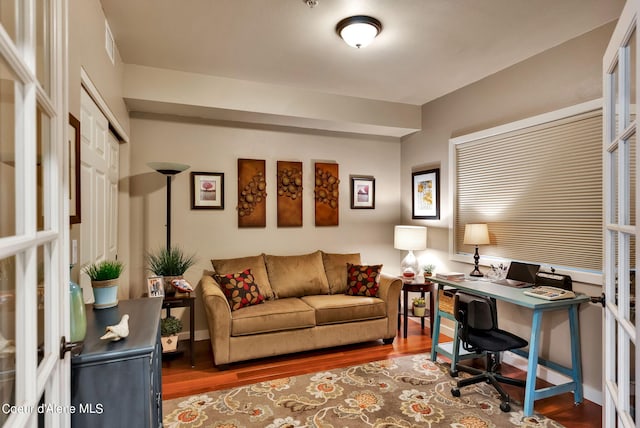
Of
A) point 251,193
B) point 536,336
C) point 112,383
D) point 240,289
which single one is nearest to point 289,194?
point 251,193

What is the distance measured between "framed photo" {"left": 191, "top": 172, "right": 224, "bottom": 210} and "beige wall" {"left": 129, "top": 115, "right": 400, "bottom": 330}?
0.20ft

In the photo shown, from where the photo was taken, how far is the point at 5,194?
69 centimetres

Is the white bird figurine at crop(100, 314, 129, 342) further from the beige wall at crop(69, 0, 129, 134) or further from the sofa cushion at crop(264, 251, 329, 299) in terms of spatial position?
the sofa cushion at crop(264, 251, 329, 299)

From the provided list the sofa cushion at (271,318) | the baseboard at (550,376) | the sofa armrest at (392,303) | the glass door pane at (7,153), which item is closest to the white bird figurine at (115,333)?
the glass door pane at (7,153)

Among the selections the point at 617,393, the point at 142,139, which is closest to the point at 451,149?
the point at 617,393

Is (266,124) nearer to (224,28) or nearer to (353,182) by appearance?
(353,182)

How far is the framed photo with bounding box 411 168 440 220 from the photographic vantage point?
4.20 metres

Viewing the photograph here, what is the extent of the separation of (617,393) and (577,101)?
7.27ft

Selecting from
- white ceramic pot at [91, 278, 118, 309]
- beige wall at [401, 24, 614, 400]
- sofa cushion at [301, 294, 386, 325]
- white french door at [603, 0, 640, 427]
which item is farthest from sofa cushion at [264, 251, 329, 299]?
white french door at [603, 0, 640, 427]

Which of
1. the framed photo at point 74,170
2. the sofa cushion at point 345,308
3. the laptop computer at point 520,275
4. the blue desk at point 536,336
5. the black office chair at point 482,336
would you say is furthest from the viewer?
the sofa cushion at point 345,308

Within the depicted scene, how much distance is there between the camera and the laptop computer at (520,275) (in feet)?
9.75

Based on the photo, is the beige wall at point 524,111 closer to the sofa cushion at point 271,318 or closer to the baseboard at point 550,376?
the baseboard at point 550,376

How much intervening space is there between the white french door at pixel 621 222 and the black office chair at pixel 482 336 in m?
0.93

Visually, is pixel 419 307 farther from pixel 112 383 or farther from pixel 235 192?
pixel 112 383
